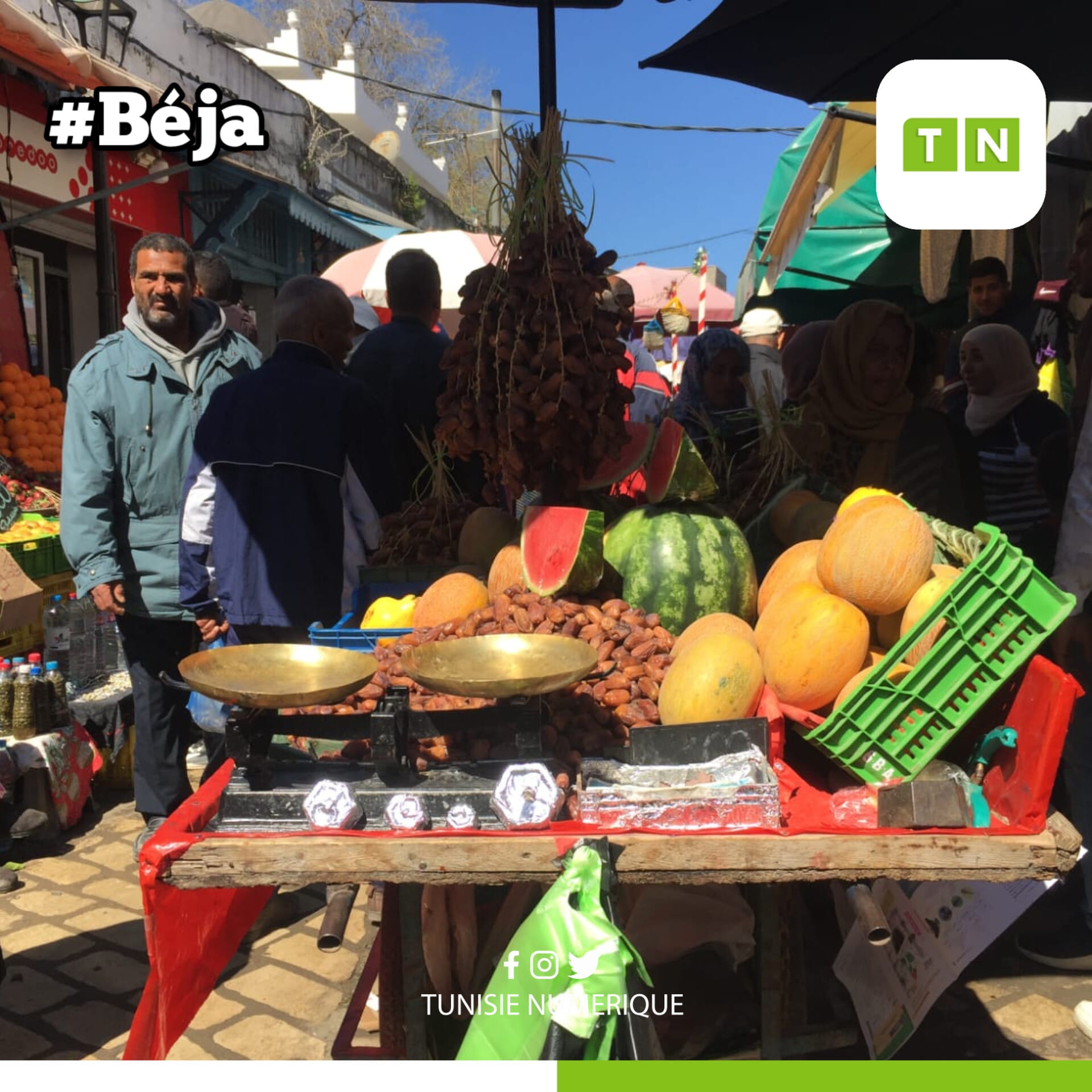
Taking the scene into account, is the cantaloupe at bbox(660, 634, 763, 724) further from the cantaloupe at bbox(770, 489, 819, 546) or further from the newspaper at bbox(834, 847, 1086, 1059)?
the cantaloupe at bbox(770, 489, 819, 546)

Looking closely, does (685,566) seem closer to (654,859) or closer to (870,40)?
(654,859)

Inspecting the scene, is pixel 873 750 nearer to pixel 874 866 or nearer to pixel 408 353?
pixel 874 866

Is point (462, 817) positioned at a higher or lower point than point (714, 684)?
lower

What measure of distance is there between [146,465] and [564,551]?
2129 millimetres

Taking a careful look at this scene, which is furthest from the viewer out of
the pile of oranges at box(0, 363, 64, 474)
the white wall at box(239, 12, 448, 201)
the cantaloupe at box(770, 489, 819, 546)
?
the white wall at box(239, 12, 448, 201)

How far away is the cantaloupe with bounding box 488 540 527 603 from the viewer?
2.56 metres

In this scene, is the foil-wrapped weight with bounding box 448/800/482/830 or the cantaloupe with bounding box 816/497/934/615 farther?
the cantaloupe with bounding box 816/497/934/615

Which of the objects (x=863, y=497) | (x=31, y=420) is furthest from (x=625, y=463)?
(x=31, y=420)

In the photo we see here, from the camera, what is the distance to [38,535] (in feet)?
17.4

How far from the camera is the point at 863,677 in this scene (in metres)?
1.91

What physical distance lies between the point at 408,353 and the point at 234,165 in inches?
240

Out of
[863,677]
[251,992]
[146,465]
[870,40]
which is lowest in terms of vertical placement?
[251,992]

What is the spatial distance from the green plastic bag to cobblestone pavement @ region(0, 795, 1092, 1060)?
Result: 4.74 feet

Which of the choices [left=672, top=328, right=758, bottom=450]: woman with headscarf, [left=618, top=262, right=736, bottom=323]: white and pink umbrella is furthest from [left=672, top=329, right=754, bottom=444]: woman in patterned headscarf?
[left=618, top=262, right=736, bottom=323]: white and pink umbrella
